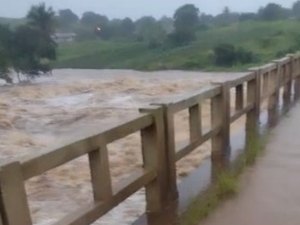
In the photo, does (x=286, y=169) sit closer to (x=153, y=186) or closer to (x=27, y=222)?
(x=153, y=186)

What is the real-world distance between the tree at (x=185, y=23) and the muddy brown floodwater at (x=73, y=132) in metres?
38.3

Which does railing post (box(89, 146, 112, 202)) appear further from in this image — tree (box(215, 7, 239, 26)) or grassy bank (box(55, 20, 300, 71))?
tree (box(215, 7, 239, 26))

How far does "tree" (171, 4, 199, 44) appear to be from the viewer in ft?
215

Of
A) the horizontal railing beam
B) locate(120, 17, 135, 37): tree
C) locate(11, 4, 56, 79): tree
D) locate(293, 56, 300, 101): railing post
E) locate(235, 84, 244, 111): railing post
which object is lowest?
locate(120, 17, 135, 37): tree

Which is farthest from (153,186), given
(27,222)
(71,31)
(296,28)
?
(71,31)

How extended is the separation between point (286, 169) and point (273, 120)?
2.81 metres

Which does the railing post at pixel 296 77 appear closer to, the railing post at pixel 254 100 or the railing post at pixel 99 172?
the railing post at pixel 254 100

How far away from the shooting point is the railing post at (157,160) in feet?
13.6

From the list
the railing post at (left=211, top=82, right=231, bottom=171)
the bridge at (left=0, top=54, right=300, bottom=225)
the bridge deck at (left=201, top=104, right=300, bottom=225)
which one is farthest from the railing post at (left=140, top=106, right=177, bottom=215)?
the railing post at (left=211, top=82, right=231, bottom=171)

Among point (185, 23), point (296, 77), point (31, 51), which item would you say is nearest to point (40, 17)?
point (31, 51)

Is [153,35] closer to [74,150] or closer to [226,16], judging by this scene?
[226,16]

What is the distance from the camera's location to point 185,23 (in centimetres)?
7750

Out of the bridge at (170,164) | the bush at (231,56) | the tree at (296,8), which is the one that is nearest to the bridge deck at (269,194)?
the bridge at (170,164)

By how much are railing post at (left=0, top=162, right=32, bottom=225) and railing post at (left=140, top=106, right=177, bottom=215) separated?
151 cm
